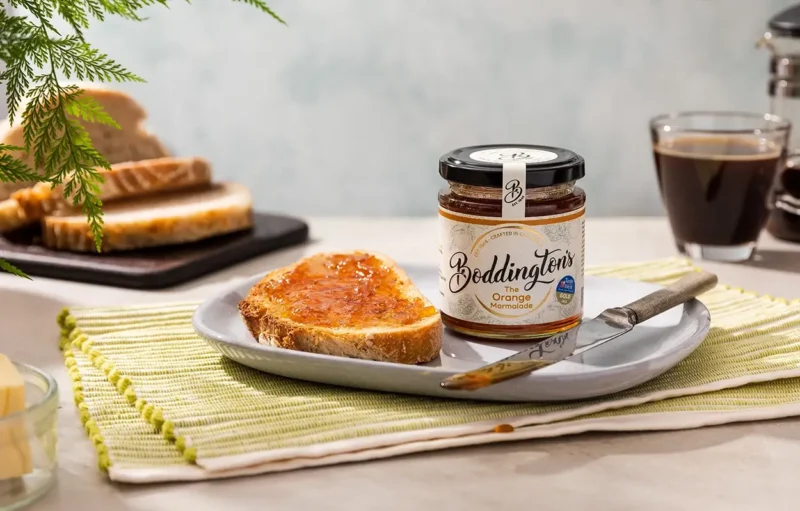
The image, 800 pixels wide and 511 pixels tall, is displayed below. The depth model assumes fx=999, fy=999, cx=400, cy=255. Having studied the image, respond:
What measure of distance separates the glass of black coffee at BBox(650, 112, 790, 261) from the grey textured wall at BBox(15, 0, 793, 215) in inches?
15.3

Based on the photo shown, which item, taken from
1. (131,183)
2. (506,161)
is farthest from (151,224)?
(506,161)

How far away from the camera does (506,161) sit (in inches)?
42.6

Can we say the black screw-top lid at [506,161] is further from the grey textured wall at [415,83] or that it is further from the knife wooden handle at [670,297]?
the grey textured wall at [415,83]

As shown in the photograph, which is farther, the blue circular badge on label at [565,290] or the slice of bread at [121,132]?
the slice of bread at [121,132]

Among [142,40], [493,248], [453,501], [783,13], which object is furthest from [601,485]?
[142,40]

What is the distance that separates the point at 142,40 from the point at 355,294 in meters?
1.25

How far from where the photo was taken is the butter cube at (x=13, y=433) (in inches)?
31.0

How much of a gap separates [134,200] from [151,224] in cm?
21

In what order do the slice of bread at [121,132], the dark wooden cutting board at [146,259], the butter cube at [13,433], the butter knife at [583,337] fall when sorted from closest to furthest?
1. the butter cube at [13,433]
2. the butter knife at [583,337]
3. the dark wooden cutting board at [146,259]
4. the slice of bread at [121,132]

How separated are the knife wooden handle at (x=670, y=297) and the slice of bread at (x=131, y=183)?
3.25 feet

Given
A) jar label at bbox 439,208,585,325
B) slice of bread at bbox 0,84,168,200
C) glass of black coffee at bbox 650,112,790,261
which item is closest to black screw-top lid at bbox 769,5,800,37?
glass of black coffee at bbox 650,112,790,261

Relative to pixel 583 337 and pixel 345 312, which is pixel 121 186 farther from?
pixel 583 337

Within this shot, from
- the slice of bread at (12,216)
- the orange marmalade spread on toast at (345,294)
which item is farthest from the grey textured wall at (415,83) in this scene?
the orange marmalade spread on toast at (345,294)

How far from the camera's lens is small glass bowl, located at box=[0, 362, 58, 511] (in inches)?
31.1
